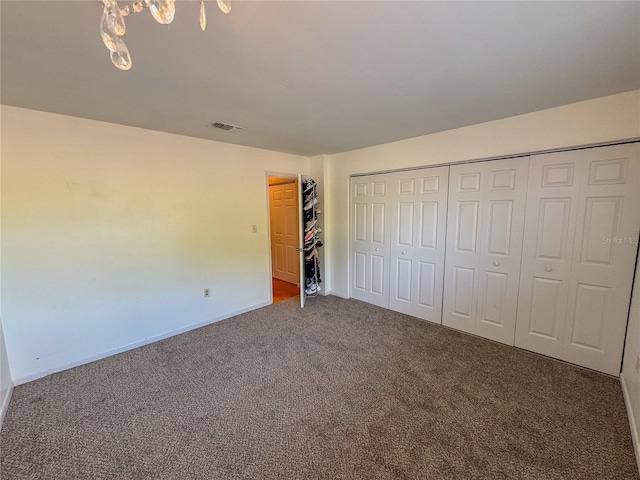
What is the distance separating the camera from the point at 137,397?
2.04 m

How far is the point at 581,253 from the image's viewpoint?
2275 mm

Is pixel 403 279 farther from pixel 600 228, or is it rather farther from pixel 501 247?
pixel 600 228

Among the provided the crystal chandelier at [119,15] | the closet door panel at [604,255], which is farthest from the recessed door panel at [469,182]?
the crystal chandelier at [119,15]

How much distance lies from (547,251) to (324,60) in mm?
2496

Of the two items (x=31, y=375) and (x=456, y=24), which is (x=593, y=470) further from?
(x=31, y=375)

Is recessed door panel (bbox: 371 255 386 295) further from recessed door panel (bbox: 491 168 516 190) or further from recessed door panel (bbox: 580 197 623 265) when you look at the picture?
recessed door panel (bbox: 580 197 623 265)

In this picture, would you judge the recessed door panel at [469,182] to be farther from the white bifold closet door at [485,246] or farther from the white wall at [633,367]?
the white wall at [633,367]

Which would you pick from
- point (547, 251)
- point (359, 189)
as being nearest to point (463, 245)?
point (547, 251)

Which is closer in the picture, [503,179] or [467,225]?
[503,179]

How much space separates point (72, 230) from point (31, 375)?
1263 millimetres

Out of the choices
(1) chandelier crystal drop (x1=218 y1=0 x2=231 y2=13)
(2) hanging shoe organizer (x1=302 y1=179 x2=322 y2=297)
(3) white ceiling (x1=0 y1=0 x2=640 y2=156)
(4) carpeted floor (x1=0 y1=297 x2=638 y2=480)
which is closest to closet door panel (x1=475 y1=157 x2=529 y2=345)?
(4) carpeted floor (x1=0 y1=297 x2=638 y2=480)

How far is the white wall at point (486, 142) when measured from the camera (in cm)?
Result: 204

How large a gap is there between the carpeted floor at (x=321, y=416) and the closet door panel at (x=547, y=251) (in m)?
0.26

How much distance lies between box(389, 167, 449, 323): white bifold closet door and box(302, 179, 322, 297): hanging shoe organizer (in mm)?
1129
